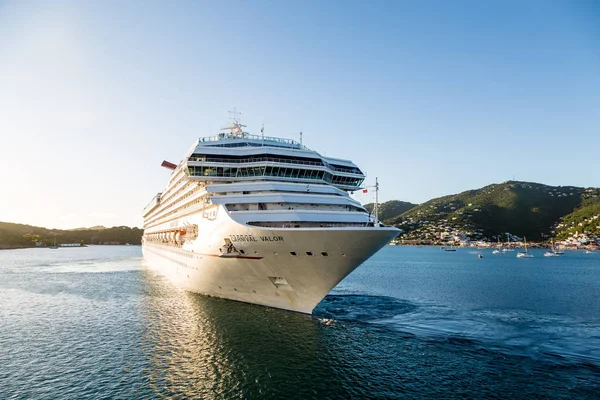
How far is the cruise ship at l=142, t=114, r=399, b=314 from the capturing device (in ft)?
69.7

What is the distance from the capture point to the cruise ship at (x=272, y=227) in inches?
837

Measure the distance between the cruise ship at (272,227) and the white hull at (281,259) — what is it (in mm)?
65

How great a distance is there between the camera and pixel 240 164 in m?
27.2

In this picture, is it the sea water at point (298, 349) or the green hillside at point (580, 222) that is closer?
the sea water at point (298, 349)

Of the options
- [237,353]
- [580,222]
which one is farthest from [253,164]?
[580,222]

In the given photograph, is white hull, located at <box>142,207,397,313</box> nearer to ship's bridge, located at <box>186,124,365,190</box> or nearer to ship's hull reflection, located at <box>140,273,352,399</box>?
ship's hull reflection, located at <box>140,273,352,399</box>

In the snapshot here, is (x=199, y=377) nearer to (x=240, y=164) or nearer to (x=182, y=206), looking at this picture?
(x=240, y=164)

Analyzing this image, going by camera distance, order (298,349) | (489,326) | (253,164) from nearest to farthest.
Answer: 1. (298,349)
2. (489,326)
3. (253,164)

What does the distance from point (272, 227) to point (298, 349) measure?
764 cm

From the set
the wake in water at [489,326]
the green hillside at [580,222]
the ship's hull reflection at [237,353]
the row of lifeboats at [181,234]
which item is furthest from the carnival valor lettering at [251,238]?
the green hillside at [580,222]

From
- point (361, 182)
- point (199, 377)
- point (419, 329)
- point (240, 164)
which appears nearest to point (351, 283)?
point (361, 182)

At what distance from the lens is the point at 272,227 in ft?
72.7

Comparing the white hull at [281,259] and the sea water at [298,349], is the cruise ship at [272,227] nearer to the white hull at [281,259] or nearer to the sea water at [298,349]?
the white hull at [281,259]

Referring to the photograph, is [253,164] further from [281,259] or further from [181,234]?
[181,234]
